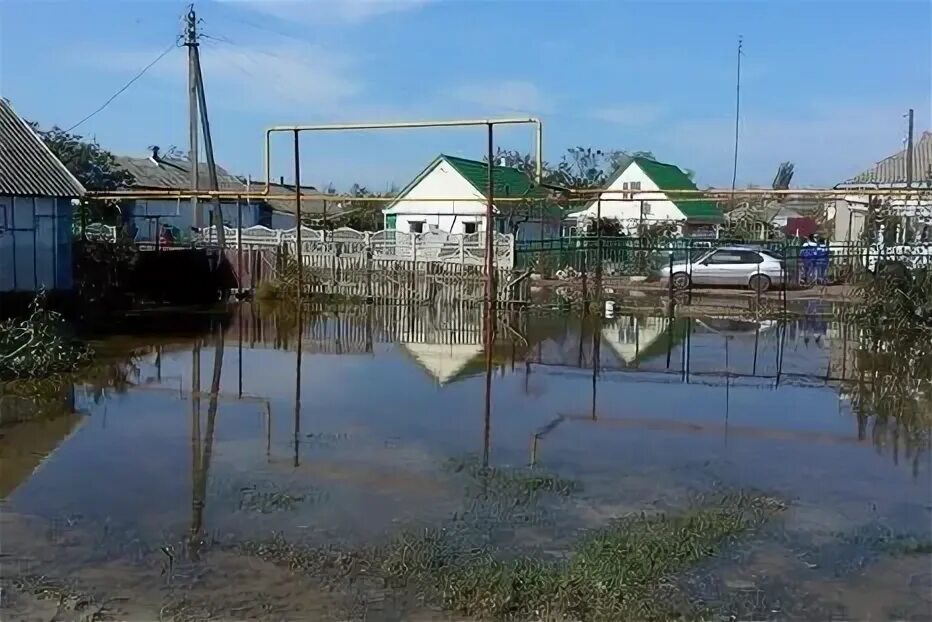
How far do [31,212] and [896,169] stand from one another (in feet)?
101

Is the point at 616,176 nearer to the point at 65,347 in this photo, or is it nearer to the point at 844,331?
the point at 844,331

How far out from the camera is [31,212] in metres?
20.4

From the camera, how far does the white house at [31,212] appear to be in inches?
779

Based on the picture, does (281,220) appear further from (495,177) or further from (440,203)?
(495,177)

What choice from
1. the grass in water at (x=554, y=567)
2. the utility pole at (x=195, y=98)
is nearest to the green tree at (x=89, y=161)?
the utility pole at (x=195, y=98)

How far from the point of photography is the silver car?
28.9 meters

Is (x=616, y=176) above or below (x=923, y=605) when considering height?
above

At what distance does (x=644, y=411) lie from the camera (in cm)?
1196

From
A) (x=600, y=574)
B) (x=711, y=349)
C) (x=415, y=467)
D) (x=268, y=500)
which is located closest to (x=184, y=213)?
(x=711, y=349)

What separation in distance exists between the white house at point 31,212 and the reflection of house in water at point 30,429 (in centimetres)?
810

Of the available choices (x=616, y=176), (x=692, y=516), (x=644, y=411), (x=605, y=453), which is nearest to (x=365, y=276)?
(x=644, y=411)

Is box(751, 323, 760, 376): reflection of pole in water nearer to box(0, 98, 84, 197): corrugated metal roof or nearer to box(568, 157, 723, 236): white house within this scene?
box(0, 98, 84, 197): corrugated metal roof

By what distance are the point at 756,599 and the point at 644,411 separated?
608 centimetres

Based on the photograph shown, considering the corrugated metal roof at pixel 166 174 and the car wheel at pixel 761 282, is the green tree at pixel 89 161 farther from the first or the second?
the car wheel at pixel 761 282
